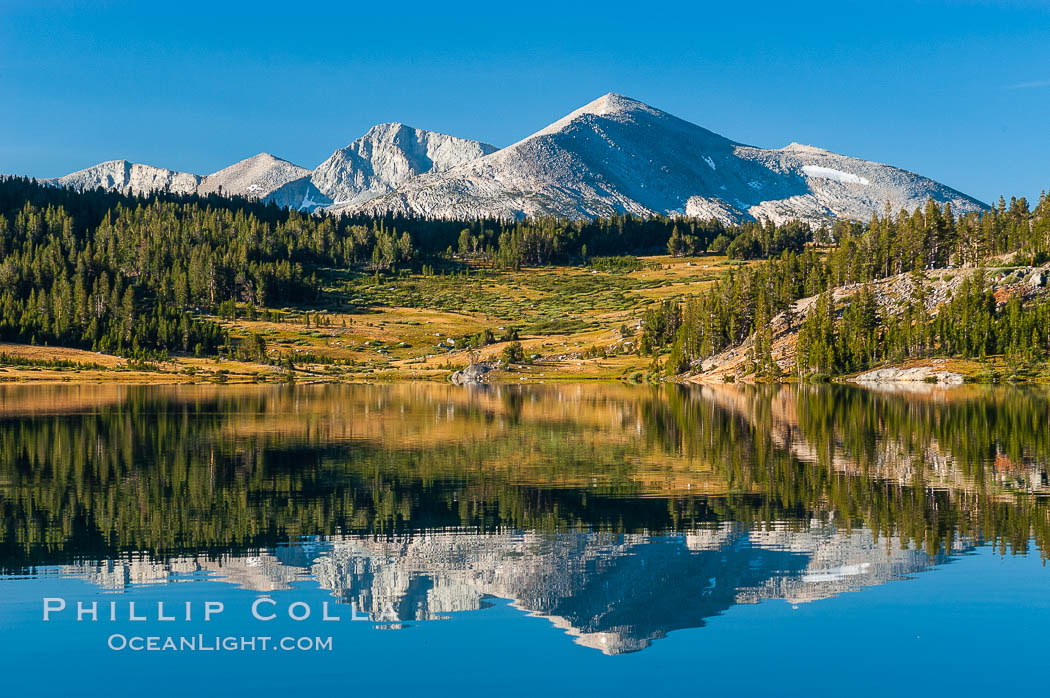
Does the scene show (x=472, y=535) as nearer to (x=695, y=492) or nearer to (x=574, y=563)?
(x=574, y=563)

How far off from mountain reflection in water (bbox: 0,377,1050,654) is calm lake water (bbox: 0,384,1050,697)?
0.16m

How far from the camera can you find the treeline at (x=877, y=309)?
147 meters

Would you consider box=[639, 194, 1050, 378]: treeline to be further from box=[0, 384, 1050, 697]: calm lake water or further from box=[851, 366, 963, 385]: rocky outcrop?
box=[0, 384, 1050, 697]: calm lake water

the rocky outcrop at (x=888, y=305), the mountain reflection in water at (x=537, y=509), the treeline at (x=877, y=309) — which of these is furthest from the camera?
the rocky outcrop at (x=888, y=305)

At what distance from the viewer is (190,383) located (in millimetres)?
164875

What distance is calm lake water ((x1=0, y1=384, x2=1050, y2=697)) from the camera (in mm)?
17719

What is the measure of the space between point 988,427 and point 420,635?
56.8 m

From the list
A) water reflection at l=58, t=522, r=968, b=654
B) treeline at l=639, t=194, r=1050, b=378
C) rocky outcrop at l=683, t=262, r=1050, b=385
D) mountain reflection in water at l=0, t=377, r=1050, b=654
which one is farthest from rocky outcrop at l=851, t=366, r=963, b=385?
water reflection at l=58, t=522, r=968, b=654

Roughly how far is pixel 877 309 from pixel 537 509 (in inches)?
5649

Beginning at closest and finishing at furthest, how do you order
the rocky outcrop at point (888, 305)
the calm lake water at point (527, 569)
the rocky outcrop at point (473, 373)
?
the calm lake water at point (527, 569) < the rocky outcrop at point (888, 305) < the rocky outcrop at point (473, 373)

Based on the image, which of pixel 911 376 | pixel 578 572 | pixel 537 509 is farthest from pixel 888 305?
pixel 578 572

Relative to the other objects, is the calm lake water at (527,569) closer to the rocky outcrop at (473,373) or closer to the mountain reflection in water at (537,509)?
the mountain reflection in water at (537,509)

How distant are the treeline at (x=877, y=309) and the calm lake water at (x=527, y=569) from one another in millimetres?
102549

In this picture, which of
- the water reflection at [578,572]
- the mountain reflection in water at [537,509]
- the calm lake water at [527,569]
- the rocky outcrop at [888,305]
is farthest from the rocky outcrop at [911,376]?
the water reflection at [578,572]
